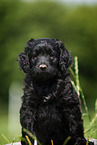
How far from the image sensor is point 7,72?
17.6 meters

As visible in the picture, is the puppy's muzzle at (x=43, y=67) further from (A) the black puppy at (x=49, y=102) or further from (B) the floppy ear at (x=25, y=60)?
(B) the floppy ear at (x=25, y=60)

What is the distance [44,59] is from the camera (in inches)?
133

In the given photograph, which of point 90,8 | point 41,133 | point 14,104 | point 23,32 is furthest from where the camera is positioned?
point 90,8

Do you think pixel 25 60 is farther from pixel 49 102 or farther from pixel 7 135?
pixel 7 135

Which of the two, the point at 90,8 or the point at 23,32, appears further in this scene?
the point at 90,8

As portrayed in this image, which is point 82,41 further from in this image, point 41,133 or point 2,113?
point 41,133

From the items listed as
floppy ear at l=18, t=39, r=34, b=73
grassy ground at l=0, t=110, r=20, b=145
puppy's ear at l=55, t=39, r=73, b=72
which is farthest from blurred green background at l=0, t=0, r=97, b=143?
puppy's ear at l=55, t=39, r=73, b=72

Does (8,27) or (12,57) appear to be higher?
(8,27)

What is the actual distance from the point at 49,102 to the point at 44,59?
521 millimetres

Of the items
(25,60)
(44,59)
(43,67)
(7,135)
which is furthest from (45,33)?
(43,67)

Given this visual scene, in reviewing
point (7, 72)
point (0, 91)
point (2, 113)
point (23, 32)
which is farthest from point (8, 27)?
point (2, 113)

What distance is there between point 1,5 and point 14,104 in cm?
763

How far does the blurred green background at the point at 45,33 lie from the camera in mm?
17312

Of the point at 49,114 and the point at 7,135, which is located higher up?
the point at 49,114
